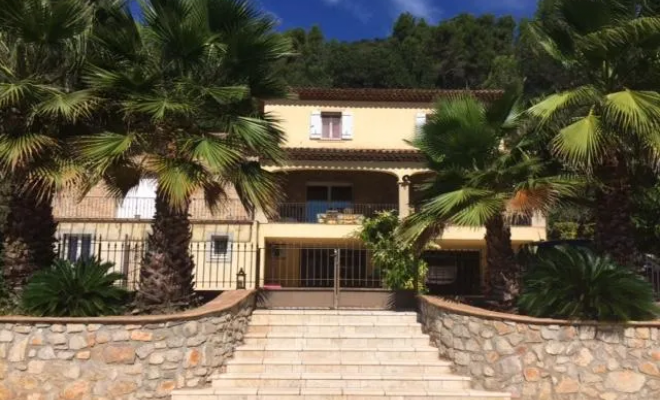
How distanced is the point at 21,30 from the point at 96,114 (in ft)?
5.24

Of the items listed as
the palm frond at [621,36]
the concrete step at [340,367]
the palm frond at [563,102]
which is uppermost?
the palm frond at [621,36]

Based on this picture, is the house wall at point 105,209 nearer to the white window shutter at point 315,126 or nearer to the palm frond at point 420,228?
the white window shutter at point 315,126

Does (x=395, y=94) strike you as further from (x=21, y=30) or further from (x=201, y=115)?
(x=21, y=30)

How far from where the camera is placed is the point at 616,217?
9.34 meters

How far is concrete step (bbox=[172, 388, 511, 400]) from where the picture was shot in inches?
329

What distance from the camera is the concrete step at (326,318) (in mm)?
11156

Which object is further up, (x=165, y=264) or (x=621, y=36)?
(x=621, y=36)

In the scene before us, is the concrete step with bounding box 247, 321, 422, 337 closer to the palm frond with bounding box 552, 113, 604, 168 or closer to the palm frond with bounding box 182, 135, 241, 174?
the palm frond with bounding box 182, 135, 241, 174

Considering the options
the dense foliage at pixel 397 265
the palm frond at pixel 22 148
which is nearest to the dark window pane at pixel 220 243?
the dense foliage at pixel 397 265

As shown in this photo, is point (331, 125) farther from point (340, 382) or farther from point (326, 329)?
point (340, 382)

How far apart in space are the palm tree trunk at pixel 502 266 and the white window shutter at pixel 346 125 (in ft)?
42.8

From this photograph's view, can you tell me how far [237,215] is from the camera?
816 inches

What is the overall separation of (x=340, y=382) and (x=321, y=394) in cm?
53

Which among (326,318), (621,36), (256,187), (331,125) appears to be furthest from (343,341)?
(331,125)
